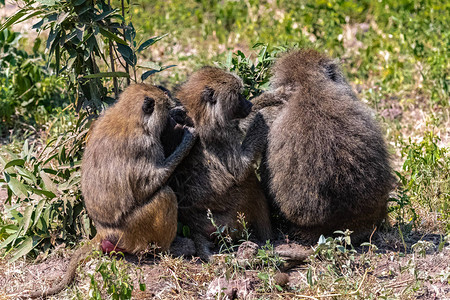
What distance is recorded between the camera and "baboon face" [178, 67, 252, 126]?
4848mm

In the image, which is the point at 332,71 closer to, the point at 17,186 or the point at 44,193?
the point at 44,193

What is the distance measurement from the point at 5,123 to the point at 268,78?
12.1ft

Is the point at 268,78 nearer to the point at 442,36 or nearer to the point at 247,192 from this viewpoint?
the point at 247,192

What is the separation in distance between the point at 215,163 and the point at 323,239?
1.05m

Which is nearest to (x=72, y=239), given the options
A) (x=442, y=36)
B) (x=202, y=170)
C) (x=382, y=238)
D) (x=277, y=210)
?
(x=202, y=170)

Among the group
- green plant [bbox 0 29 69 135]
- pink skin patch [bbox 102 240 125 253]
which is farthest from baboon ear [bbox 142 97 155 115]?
green plant [bbox 0 29 69 135]

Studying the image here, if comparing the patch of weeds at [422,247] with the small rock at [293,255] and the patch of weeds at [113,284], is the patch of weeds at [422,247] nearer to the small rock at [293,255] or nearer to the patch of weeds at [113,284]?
the small rock at [293,255]

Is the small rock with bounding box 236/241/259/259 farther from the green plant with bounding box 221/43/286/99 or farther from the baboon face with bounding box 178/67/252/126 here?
the green plant with bounding box 221/43/286/99

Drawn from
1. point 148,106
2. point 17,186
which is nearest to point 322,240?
point 148,106

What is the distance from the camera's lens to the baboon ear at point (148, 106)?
461cm

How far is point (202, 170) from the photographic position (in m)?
4.89

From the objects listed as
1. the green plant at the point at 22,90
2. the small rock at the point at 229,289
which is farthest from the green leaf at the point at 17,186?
the green plant at the point at 22,90

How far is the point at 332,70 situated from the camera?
502cm

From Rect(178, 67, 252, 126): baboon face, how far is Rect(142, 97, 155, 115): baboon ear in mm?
340
